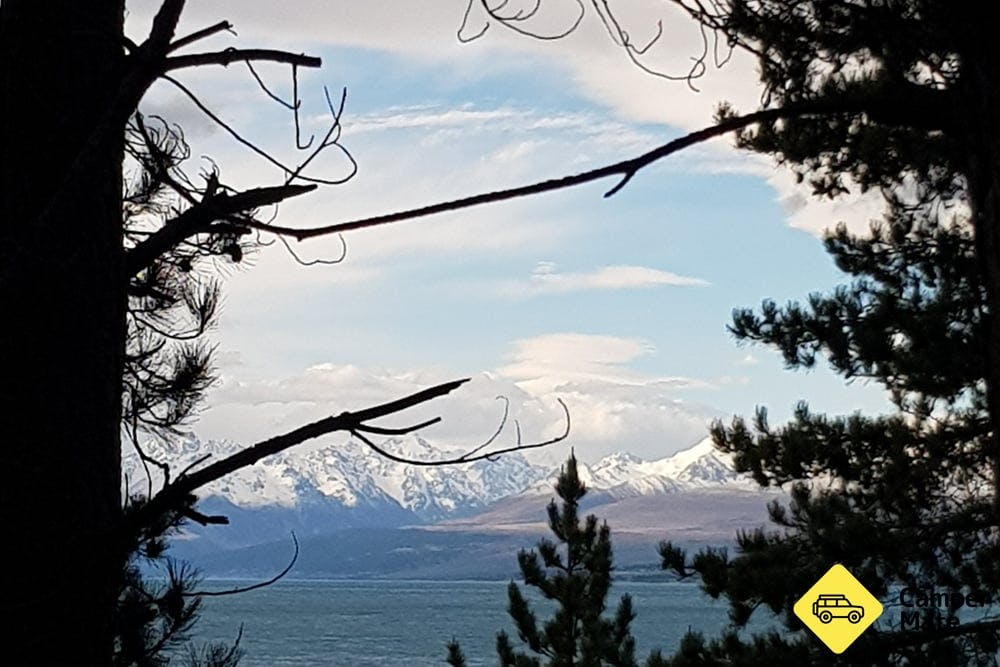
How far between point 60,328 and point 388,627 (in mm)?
133067

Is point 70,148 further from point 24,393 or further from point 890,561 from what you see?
point 890,561

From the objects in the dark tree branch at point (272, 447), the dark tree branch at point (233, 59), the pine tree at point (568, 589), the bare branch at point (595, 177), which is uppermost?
the dark tree branch at point (233, 59)

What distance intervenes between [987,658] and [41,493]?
8.31m

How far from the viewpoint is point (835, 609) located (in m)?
8.32

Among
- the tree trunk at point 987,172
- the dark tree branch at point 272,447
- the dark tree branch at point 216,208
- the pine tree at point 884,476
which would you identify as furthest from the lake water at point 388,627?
the tree trunk at point 987,172

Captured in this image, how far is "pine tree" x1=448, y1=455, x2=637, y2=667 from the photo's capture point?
15383 mm

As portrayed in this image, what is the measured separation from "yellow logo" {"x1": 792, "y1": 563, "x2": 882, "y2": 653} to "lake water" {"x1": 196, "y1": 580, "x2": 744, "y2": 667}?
177 feet

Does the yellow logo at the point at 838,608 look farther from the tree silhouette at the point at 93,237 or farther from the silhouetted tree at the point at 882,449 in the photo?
the tree silhouette at the point at 93,237

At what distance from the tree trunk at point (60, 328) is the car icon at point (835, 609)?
7.16 metres

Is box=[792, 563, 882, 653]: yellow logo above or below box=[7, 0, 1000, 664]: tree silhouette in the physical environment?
below

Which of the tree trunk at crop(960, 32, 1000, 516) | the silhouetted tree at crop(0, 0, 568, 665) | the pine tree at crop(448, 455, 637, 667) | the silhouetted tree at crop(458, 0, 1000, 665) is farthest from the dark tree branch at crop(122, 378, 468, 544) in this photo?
the pine tree at crop(448, 455, 637, 667)

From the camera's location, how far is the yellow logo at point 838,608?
8.09 meters

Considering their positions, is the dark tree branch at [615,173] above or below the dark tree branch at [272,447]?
above

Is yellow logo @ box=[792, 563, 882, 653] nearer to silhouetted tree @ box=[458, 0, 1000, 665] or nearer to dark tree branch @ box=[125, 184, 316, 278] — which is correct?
silhouetted tree @ box=[458, 0, 1000, 665]
